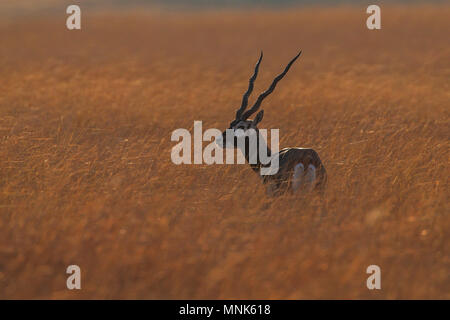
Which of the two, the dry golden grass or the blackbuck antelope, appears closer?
the dry golden grass

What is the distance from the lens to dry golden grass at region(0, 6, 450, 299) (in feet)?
16.1

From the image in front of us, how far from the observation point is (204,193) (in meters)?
7.08

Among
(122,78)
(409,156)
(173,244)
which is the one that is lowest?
(173,244)

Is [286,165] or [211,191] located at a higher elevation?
[286,165]

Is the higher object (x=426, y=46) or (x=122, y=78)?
(x=426, y=46)

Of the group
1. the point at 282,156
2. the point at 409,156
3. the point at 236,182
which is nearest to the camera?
the point at 282,156

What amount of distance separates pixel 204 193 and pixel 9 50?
17639mm

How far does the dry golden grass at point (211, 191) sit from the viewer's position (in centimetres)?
490

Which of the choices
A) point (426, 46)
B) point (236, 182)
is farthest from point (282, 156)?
point (426, 46)

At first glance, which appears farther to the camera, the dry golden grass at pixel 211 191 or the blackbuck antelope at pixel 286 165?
the blackbuck antelope at pixel 286 165

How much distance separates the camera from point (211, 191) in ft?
23.7

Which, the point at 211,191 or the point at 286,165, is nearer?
the point at 286,165

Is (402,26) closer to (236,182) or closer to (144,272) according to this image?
(236,182)
